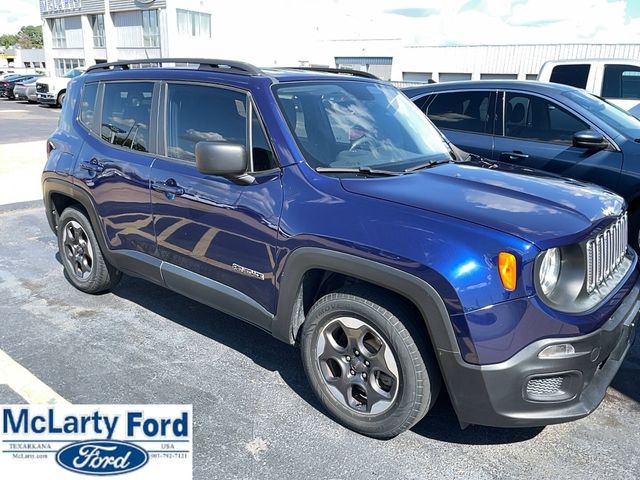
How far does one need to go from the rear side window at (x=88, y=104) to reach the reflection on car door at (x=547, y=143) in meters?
3.75

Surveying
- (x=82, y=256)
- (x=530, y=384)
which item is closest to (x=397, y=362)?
(x=530, y=384)

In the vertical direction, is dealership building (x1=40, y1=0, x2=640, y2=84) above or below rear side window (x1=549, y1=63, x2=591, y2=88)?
above

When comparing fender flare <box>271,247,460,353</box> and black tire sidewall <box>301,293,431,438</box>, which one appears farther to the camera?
black tire sidewall <box>301,293,431,438</box>

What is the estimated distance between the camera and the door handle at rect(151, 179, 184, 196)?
11.6 ft

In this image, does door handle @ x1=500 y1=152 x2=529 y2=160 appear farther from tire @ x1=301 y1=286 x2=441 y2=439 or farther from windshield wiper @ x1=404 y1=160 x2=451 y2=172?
tire @ x1=301 y1=286 x2=441 y2=439

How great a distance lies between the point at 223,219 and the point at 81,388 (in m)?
1.30

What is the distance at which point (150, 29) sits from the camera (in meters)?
39.1

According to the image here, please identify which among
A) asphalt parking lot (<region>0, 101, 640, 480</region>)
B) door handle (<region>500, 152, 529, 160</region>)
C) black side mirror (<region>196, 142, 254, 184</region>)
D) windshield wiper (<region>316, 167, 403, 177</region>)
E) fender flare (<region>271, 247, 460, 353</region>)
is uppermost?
black side mirror (<region>196, 142, 254, 184</region>)

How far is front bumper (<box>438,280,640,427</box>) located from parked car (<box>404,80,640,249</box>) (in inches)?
116

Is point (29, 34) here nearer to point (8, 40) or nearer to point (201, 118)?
point (8, 40)

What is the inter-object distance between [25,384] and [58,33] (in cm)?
5033

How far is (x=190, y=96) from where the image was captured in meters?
3.63

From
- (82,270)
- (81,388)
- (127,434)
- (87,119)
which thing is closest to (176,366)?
(81,388)

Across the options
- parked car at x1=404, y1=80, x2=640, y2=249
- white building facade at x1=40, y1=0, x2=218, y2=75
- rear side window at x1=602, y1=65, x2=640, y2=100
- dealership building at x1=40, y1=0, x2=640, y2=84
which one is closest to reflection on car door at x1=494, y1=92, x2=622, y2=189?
parked car at x1=404, y1=80, x2=640, y2=249
